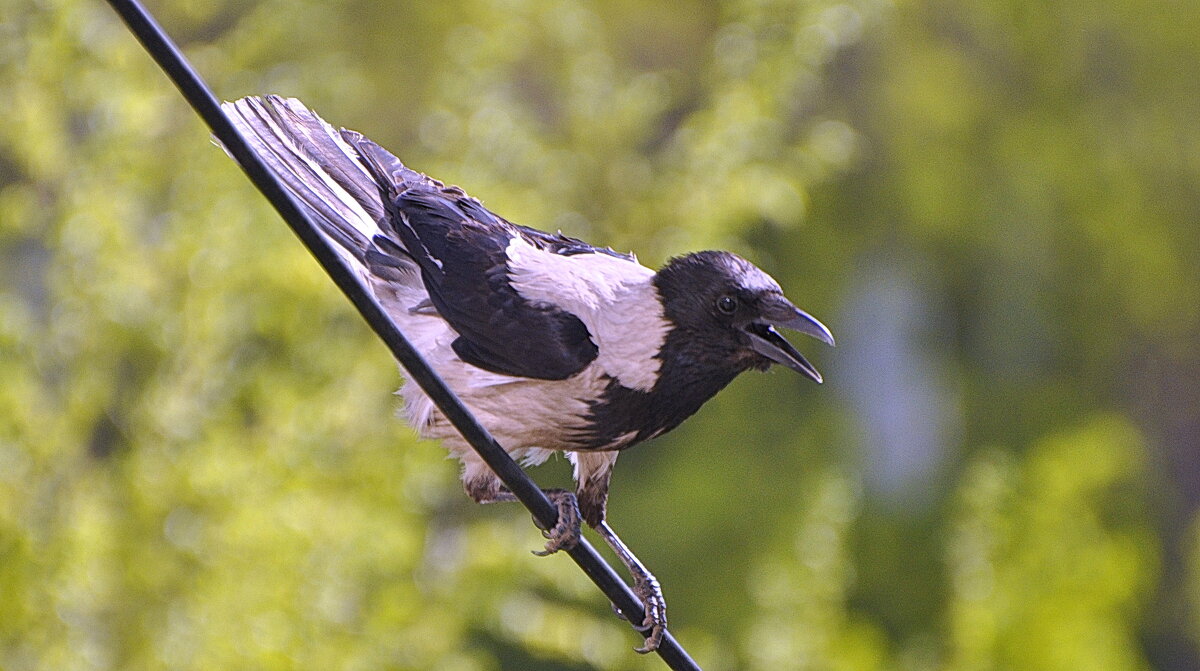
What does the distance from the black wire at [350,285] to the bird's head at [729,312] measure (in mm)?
286

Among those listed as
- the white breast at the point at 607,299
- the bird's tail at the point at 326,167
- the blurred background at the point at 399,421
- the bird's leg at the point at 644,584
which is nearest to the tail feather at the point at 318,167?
the bird's tail at the point at 326,167

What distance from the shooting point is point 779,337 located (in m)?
1.46

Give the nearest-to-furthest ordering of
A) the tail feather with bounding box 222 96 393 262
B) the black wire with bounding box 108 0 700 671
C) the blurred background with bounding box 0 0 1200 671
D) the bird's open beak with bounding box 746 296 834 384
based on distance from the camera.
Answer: the black wire with bounding box 108 0 700 671 < the bird's open beak with bounding box 746 296 834 384 < the tail feather with bounding box 222 96 393 262 < the blurred background with bounding box 0 0 1200 671

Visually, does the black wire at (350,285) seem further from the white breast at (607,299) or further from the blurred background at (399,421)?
the blurred background at (399,421)

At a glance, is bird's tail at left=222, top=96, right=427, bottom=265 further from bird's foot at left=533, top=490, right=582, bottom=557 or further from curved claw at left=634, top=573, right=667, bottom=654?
curved claw at left=634, top=573, right=667, bottom=654

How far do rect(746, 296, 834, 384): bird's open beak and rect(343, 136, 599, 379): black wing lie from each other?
0.20 m

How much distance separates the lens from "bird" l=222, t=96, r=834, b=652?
1.47 metres

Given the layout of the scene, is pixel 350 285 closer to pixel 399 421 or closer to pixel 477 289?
pixel 477 289

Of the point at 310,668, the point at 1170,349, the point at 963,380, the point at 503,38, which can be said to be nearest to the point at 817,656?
the point at 310,668

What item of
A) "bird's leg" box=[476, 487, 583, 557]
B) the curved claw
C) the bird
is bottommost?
the curved claw

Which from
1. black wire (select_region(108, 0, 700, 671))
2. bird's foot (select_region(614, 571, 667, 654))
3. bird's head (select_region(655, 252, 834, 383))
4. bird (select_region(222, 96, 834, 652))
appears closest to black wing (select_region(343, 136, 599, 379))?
bird (select_region(222, 96, 834, 652))

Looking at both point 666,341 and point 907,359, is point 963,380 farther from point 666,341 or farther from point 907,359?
point 666,341

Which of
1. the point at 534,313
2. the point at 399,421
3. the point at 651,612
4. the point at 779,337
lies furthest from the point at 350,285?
the point at 399,421

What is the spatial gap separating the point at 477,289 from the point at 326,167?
256 millimetres
